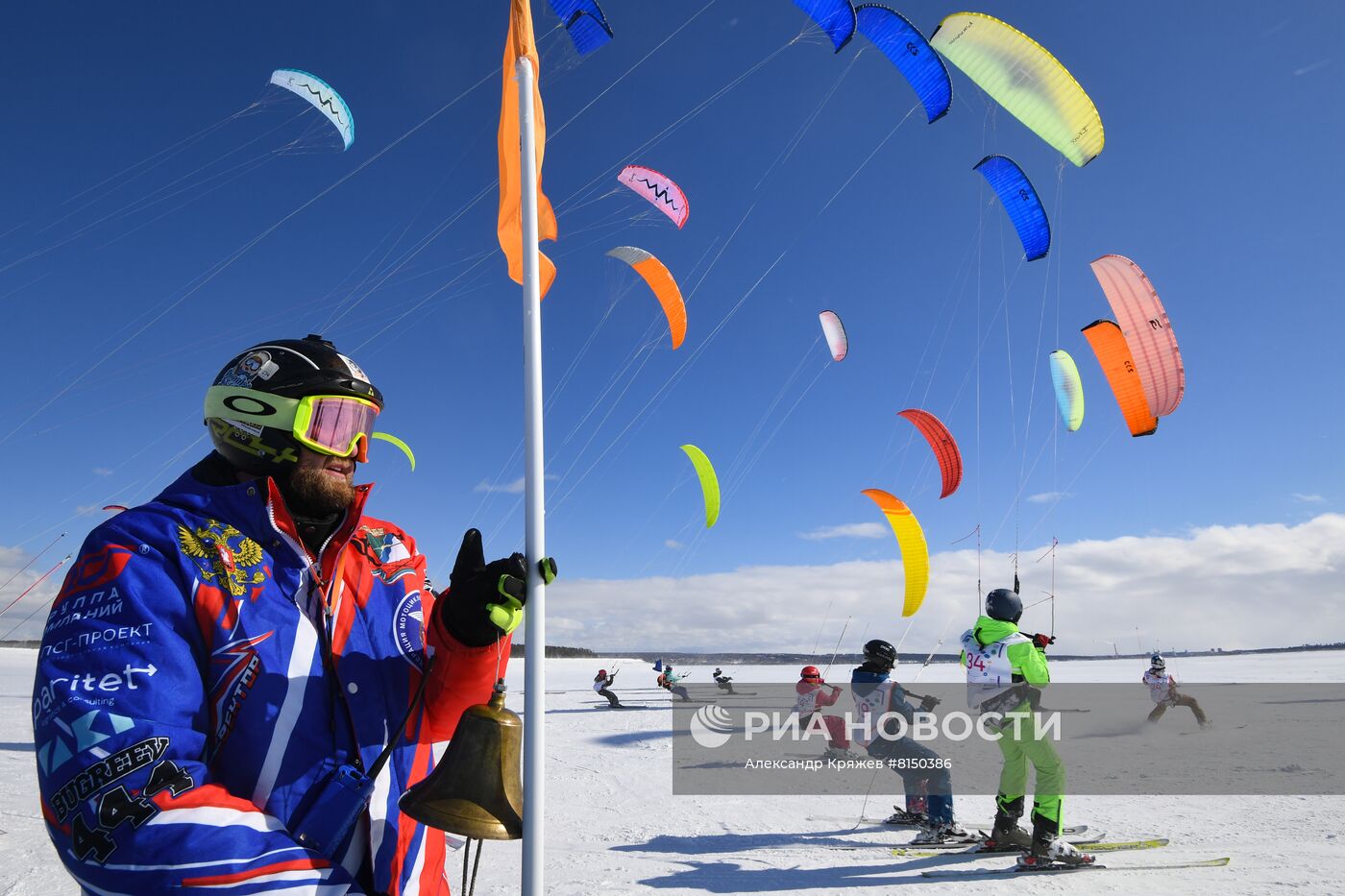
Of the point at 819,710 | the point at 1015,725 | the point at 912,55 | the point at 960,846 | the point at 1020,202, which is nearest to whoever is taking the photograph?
the point at 1015,725

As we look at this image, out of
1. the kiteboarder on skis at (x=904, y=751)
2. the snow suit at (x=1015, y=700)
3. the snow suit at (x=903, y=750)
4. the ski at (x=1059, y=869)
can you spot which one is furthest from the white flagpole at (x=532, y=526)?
the snow suit at (x=903, y=750)

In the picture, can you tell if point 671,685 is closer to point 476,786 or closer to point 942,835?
point 942,835

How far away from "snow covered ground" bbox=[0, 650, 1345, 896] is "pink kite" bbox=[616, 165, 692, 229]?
9115 millimetres

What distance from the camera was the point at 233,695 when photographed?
4.80ft

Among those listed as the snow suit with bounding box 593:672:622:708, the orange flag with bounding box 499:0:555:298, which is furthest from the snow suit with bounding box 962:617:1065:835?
the snow suit with bounding box 593:672:622:708

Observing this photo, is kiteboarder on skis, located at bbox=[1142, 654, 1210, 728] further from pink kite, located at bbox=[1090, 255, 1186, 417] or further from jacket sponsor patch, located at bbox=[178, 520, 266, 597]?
jacket sponsor patch, located at bbox=[178, 520, 266, 597]

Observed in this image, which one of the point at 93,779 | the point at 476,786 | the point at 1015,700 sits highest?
the point at 93,779

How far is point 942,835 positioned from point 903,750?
3.19ft

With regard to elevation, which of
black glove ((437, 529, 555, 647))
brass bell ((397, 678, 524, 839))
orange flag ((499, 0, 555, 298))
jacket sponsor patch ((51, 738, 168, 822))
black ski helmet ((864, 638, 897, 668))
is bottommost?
black ski helmet ((864, 638, 897, 668))

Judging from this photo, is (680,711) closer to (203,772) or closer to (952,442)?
(952,442)

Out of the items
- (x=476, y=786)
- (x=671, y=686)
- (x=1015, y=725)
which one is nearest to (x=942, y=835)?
(x=1015, y=725)

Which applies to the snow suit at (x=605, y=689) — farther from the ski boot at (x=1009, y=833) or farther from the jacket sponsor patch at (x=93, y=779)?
the jacket sponsor patch at (x=93, y=779)

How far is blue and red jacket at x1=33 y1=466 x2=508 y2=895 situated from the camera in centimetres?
119

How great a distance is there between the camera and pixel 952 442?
59.8 feet
